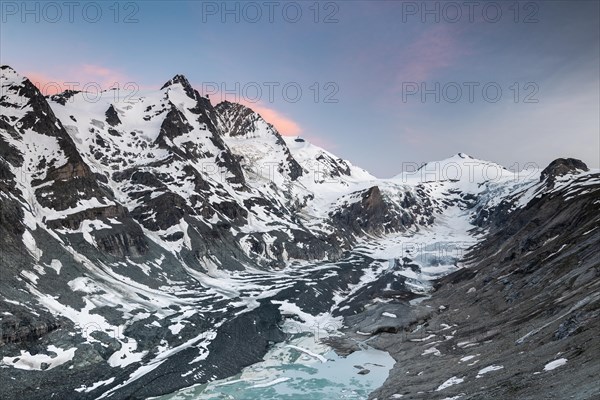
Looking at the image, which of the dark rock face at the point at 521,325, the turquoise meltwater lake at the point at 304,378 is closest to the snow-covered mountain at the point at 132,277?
the turquoise meltwater lake at the point at 304,378

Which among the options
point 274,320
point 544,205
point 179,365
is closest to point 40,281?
point 179,365

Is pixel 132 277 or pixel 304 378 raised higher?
pixel 132 277

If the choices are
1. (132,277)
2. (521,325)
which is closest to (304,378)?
(521,325)

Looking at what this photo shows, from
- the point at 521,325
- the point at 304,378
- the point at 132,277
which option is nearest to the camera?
the point at 521,325

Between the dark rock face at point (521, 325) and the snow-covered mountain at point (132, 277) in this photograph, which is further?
the snow-covered mountain at point (132, 277)

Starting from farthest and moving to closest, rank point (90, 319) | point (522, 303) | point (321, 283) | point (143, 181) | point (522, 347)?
1. point (143, 181)
2. point (321, 283)
3. point (90, 319)
4. point (522, 303)
5. point (522, 347)

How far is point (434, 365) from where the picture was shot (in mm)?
62750

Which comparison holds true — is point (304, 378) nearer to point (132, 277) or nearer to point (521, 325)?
point (521, 325)

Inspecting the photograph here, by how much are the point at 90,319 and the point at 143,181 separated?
106109 mm

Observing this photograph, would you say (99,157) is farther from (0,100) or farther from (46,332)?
(46,332)

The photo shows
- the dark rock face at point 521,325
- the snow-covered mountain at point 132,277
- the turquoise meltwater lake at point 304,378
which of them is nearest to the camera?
the dark rock face at point 521,325

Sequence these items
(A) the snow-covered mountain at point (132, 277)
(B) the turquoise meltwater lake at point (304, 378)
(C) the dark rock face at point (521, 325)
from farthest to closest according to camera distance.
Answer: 1. (A) the snow-covered mountain at point (132, 277)
2. (B) the turquoise meltwater lake at point (304, 378)
3. (C) the dark rock face at point (521, 325)

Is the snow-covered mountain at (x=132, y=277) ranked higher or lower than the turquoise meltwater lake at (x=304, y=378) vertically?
higher

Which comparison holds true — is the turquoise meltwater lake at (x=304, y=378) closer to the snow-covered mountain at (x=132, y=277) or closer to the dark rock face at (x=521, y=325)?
the snow-covered mountain at (x=132, y=277)
